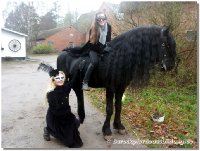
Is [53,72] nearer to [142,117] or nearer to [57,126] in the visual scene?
[57,126]

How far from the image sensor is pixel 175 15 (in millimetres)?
9570

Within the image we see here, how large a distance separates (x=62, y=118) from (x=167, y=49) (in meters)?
2.15

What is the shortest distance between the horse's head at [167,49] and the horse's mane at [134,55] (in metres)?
0.08

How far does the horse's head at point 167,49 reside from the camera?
15.1 feet

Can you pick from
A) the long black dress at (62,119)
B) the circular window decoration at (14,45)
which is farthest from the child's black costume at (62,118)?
the circular window decoration at (14,45)

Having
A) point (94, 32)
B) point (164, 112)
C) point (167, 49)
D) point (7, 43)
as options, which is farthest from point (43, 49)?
point (167, 49)

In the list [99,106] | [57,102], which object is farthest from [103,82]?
[99,106]

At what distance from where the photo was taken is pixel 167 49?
15.2 feet

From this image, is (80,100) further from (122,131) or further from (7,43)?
(7,43)

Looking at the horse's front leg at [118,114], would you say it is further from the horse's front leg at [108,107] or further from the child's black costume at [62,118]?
the child's black costume at [62,118]

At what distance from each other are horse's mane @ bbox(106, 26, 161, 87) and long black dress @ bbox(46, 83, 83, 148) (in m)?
0.88

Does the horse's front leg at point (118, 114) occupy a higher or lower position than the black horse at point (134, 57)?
lower

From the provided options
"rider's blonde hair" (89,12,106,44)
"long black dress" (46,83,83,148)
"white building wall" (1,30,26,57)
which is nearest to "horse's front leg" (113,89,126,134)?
"long black dress" (46,83,83,148)

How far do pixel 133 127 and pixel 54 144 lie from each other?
178 centimetres
